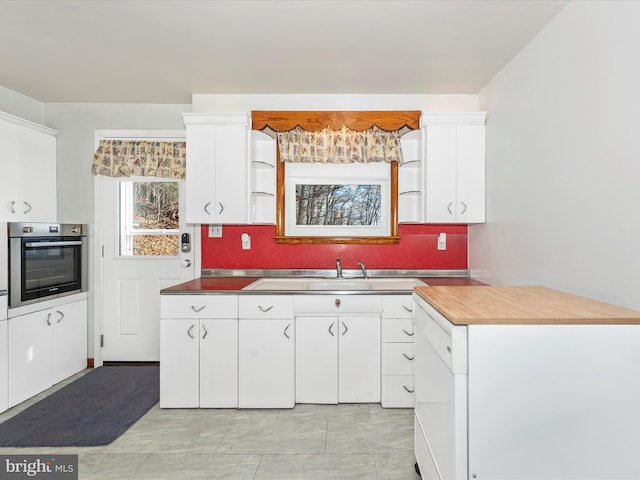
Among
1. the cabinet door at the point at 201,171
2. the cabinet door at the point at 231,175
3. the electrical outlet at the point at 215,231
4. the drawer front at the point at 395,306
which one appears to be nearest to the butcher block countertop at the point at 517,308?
the drawer front at the point at 395,306

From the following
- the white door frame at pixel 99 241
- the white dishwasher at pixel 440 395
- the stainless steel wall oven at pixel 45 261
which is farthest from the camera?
the white door frame at pixel 99 241

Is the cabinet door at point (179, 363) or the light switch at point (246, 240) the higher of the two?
the light switch at point (246, 240)

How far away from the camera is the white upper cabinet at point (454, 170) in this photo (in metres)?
3.08

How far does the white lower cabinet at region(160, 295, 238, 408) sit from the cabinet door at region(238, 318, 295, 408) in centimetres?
6

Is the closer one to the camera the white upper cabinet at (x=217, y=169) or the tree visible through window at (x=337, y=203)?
the white upper cabinet at (x=217, y=169)

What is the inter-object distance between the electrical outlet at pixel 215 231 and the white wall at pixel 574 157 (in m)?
2.19

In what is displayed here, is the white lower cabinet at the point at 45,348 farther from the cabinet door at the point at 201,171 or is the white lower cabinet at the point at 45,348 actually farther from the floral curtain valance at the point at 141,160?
the cabinet door at the point at 201,171

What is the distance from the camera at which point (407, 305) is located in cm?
279

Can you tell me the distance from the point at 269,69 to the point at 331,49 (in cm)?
52

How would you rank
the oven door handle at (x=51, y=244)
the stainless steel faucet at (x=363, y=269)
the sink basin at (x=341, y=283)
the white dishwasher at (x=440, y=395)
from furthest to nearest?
the stainless steel faucet at (x=363, y=269) → the sink basin at (x=341, y=283) → the oven door handle at (x=51, y=244) → the white dishwasher at (x=440, y=395)

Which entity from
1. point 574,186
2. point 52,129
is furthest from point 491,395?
point 52,129

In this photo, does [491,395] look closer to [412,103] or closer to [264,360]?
[264,360]

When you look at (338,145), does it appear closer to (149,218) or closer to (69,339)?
(149,218)

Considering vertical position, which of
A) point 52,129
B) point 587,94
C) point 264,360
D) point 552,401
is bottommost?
point 264,360
